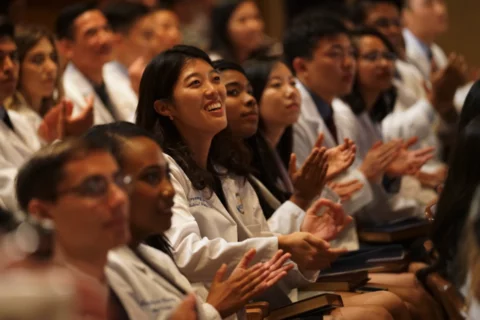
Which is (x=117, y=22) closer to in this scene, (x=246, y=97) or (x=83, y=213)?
(x=246, y=97)

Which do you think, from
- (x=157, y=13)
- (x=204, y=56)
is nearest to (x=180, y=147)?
(x=204, y=56)

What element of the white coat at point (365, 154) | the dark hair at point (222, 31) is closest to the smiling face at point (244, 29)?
the dark hair at point (222, 31)

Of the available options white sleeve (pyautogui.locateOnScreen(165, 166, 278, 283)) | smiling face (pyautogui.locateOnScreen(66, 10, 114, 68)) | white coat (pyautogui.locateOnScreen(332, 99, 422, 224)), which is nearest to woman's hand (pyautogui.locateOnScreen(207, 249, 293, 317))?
white sleeve (pyautogui.locateOnScreen(165, 166, 278, 283))

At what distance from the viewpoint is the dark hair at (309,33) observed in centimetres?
398

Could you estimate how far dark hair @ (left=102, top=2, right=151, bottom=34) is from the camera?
525 centimetres

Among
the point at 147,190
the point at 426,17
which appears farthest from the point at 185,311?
the point at 426,17

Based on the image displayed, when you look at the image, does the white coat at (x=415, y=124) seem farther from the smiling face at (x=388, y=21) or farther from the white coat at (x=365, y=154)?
the smiling face at (x=388, y=21)

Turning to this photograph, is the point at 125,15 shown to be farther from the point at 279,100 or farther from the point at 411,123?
the point at 279,100

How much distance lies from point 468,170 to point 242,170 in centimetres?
82

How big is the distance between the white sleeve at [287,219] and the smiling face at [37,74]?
1237 mm

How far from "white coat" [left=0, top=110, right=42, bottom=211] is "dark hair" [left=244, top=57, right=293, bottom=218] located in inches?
30.5

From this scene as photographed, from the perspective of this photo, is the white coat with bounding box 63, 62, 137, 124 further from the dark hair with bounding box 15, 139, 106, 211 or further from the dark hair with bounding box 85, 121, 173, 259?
the dark hair with bounding box 15, 139, 106, 211

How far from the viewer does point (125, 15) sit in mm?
5270

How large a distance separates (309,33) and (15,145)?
55.1 inches
